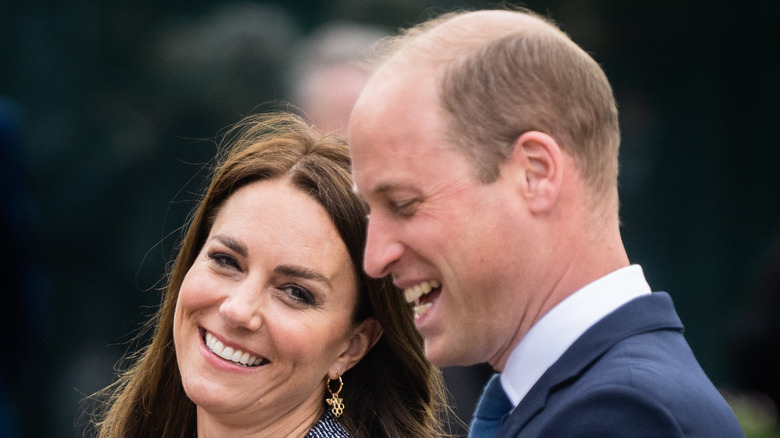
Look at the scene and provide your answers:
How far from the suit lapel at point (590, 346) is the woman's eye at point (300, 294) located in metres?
0.98

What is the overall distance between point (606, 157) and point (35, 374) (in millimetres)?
4301

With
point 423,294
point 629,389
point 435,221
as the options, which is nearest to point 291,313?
point 423,294

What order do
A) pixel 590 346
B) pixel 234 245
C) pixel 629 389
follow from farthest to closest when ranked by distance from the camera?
pixel 234 245 → pixel 590 346 → pixel 629 389

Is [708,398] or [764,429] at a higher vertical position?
[708,398]

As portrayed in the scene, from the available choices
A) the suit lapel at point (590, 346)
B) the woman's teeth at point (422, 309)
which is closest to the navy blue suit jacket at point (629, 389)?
the suit lapel at point (590, 346)

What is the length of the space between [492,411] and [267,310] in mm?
847

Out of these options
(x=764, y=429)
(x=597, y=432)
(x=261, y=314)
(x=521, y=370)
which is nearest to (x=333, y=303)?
(x=261, y=314)

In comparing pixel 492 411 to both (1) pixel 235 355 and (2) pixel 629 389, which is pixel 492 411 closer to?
(2) pixel 629 389

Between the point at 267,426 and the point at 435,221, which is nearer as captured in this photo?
the point at 435,221

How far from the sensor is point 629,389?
187 cm

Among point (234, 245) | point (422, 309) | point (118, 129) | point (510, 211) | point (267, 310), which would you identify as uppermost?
point (510, 211)

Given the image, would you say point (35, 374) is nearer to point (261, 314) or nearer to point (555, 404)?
point (261, 314)

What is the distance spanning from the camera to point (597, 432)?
1.87 m

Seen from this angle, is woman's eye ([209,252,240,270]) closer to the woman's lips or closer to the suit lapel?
the woman's lips
